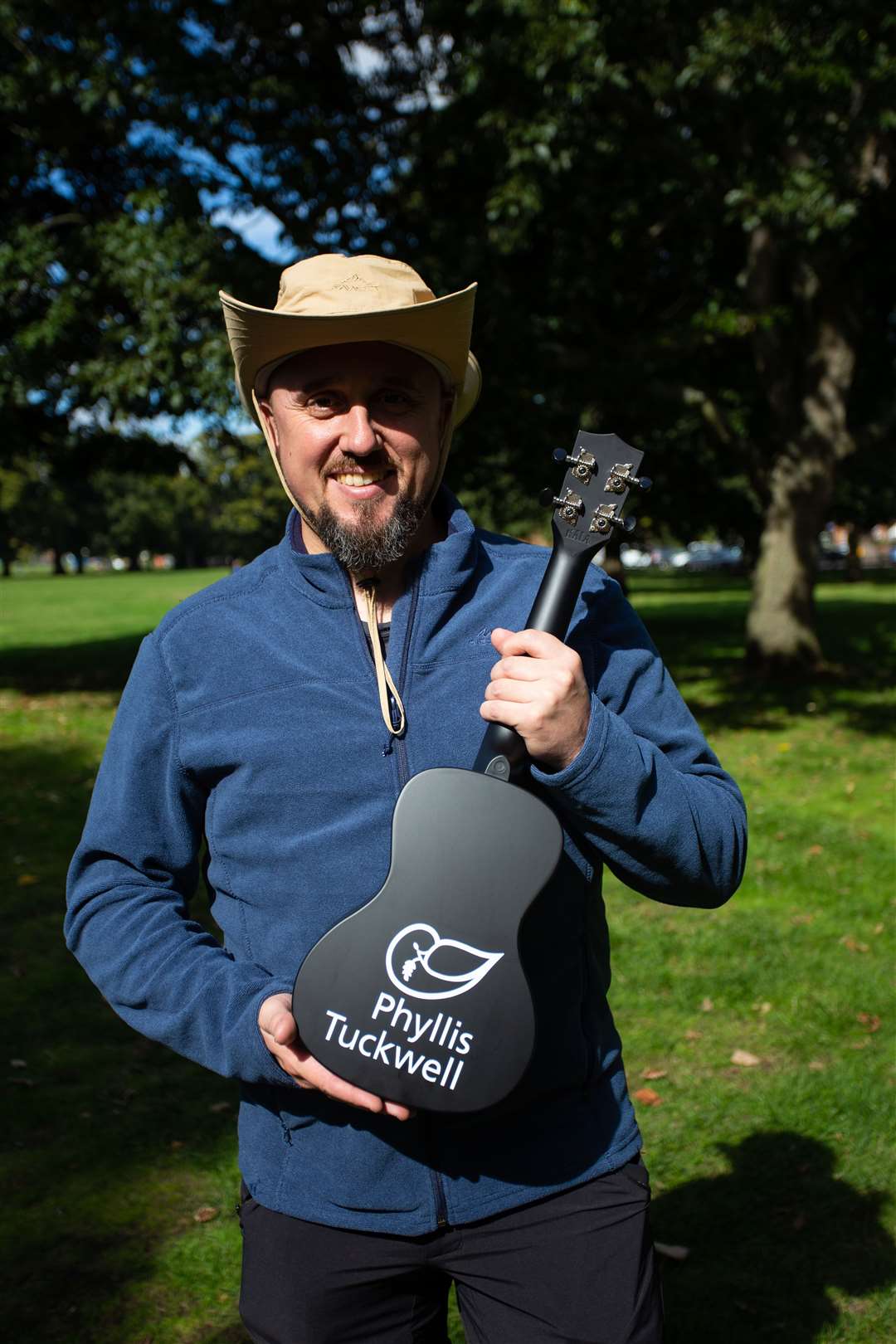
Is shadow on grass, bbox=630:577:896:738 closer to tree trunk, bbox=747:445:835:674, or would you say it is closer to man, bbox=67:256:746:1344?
tree trunk, bbox=747:445:835:674

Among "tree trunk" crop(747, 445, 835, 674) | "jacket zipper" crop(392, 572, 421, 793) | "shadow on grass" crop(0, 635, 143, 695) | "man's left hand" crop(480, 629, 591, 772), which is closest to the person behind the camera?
"man's left hand" crop(480, 629, 591, 772)

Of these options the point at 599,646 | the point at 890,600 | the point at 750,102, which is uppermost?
the point at 750,102

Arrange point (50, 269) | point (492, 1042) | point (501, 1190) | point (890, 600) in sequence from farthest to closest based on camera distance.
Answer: point (890, 600)
point (50, 269)
point (501, 1190)
point (492, 1042)

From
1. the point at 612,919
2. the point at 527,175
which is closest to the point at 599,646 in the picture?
the point at 612,919

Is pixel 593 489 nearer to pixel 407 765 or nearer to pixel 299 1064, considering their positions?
pixel 407 765

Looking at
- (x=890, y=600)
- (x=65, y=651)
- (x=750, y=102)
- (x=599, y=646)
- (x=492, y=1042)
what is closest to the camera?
(x=492, y=1042)

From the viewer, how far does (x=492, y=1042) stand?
1571mm

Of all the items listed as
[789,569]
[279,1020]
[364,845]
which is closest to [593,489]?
[364,845]

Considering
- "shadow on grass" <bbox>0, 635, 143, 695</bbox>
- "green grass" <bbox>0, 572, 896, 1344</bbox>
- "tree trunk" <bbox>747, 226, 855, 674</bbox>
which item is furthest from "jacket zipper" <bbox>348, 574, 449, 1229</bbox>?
"shadow on grass" <bbox>0, 635, 143, 695</bbox>

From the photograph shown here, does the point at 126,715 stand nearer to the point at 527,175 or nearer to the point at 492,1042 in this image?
the point at 492,1042

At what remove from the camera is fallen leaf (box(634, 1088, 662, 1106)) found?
469 centimetres

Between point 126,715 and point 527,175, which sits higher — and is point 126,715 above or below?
below

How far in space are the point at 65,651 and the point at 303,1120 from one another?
20612 mm

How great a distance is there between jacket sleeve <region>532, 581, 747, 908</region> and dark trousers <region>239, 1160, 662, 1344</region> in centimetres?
51
